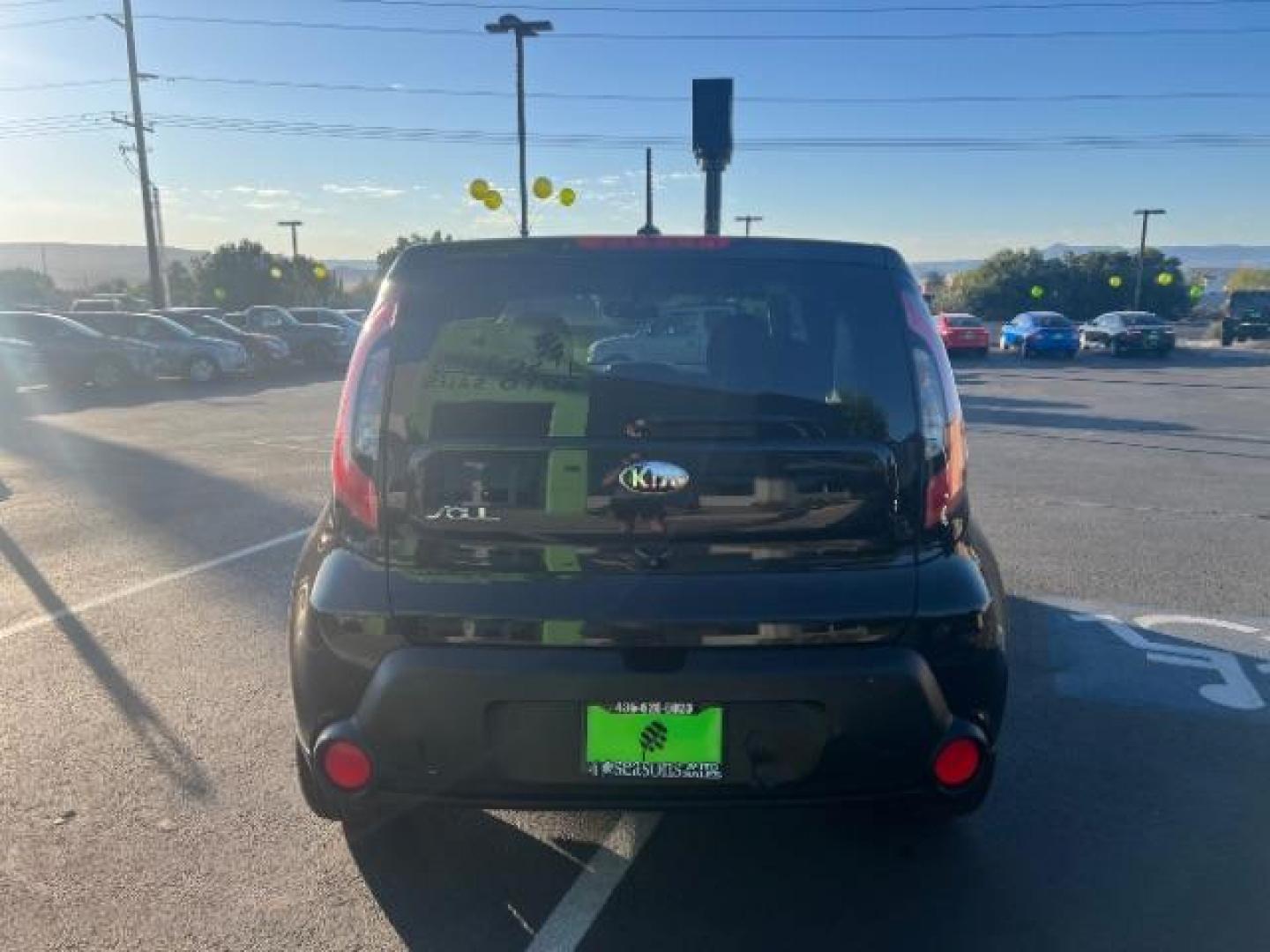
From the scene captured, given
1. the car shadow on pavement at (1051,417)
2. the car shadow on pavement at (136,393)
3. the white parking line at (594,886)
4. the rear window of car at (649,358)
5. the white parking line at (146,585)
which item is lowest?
the car shadow on pavement at (136,393)

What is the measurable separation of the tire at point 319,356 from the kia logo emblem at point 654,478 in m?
26.9

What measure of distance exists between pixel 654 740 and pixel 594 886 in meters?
0.68

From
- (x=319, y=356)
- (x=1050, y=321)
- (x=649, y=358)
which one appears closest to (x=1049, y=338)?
(x=1050, y=321)

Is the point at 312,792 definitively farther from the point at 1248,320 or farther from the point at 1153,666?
the point at 1248,320

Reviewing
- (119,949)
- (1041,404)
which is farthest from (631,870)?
(1041,404)

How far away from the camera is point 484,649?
2523 mm

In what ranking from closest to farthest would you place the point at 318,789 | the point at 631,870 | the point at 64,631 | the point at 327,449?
the point at 318,789 < the point at 631,870 < the point at 64,631 < the point at 327,449

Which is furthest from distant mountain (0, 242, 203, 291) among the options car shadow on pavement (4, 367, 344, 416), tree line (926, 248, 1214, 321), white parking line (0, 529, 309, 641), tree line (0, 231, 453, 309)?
white parking line (0, 529, 309, 641)

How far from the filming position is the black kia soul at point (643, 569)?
2.51 metres

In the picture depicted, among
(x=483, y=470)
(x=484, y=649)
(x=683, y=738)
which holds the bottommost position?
(x=683, y=738)

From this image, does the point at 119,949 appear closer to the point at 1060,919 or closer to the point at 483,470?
the point at 483,470

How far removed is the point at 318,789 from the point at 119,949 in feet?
2.03

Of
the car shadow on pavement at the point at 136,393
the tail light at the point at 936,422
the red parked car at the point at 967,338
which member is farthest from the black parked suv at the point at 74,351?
the red parked car at the point at 967,338

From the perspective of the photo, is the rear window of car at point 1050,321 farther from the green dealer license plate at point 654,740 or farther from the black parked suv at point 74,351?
the green dealer license plate at point 654,740
